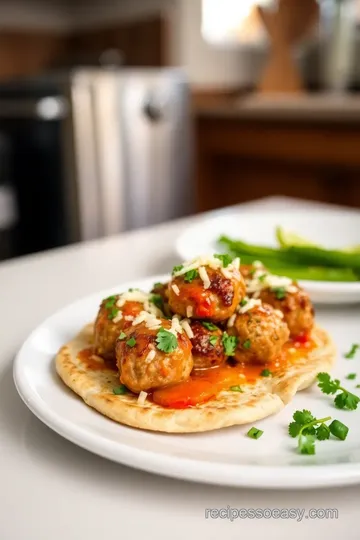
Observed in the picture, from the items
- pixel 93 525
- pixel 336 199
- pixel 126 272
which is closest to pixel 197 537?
pixel 93 525

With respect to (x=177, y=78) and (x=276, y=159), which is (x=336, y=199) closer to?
(x=276, y=159)

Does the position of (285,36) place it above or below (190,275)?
above

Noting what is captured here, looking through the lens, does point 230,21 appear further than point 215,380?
Yes

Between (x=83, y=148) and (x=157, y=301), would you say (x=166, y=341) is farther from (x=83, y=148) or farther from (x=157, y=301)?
(x=83, y=148)

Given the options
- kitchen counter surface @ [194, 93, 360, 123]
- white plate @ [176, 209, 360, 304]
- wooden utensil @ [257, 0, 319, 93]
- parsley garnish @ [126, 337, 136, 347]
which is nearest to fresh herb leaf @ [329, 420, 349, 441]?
parsley garnish @ [126, 337, 136, 347]

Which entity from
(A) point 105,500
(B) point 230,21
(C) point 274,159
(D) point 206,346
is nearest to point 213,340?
(D) point 206,346
